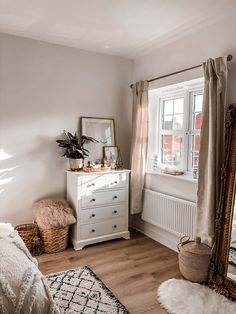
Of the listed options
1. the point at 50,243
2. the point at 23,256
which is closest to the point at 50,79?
the point at 50,243

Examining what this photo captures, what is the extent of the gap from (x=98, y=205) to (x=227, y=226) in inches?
62.7

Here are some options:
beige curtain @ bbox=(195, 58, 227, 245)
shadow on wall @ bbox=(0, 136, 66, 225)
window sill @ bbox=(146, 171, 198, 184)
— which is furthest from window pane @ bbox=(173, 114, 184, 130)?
shadow on wall @ bbox=(0, 136, 66, 225)

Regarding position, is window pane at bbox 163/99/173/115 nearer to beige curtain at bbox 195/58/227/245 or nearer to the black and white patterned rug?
beige curtain at bbox 195/58/227/245

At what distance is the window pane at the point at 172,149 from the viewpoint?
11.3ft

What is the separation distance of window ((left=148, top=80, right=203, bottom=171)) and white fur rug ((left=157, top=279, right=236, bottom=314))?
56.7 inches

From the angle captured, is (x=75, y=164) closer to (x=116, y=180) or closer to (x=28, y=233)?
(x=116, y=180)

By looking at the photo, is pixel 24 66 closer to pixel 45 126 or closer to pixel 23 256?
pixel 45 126

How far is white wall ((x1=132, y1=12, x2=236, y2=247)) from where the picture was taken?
8.14ft

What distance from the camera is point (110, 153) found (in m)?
3.71

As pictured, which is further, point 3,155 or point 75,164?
point 75,164

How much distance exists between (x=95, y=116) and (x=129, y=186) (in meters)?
1.13

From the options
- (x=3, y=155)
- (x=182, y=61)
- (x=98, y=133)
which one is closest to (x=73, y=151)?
(x=98, y=133)

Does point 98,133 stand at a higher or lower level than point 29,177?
higher

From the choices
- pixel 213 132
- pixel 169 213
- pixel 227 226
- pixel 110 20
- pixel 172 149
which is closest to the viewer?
pixel 227 226
